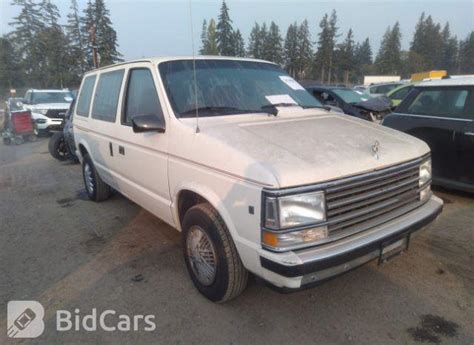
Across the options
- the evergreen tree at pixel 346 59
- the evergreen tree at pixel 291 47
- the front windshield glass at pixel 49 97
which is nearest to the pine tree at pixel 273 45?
the evergreen tree at pixel 291 47

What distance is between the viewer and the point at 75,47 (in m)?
55.5

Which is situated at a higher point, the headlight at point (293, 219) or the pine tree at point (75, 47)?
the pine tree at point (75, 47)

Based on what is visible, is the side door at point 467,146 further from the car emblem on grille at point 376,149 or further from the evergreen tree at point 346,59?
the evergreen tree at point 346,59

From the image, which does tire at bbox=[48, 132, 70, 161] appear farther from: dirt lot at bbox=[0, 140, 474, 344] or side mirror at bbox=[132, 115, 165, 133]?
side mirror at bbox=[132, 115, 165, 133]

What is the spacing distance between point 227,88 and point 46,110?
556 inches

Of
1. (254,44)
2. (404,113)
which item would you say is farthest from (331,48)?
(404,113)

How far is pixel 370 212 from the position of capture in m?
2.62

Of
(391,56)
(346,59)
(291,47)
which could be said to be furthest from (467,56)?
(291,47)

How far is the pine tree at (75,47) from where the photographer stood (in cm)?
5306

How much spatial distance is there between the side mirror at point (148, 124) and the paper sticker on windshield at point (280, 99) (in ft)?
3.74

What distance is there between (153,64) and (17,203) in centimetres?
407

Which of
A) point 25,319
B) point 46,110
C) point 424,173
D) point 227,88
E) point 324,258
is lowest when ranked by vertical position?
point 25,319

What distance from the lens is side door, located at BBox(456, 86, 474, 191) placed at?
190 inches

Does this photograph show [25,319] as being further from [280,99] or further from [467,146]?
[467,146]
